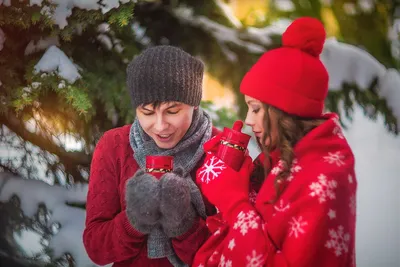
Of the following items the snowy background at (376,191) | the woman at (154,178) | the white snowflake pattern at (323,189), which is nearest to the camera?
the white snowflake pattern at (323,189)

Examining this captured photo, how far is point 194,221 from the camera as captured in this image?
4.02ft

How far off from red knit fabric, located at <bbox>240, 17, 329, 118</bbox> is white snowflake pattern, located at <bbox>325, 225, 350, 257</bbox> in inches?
10.8

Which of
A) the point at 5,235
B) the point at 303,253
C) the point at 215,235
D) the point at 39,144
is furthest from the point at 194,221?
the point at 5,235

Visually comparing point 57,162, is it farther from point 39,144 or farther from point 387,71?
point 387,71

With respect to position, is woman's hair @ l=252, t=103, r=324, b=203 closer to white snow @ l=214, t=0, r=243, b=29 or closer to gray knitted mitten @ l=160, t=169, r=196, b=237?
gray knitted mitten @ l=160, t=169, r=196, b=237

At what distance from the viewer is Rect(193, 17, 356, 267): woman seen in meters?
1.06

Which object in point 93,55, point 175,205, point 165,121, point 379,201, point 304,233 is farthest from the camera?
point 93,55

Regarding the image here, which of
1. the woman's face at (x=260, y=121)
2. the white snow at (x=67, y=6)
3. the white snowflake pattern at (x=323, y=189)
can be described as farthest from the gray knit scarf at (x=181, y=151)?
the white snow at (x=67, y=6)

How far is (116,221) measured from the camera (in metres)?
1.24

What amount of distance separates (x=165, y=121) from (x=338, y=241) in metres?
0.52

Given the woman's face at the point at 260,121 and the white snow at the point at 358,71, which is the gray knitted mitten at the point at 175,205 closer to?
the woman's face at the point at 260,121

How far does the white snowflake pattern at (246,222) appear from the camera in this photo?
3.57 feet

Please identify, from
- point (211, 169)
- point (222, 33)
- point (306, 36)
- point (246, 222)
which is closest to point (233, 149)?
point (211, 169)

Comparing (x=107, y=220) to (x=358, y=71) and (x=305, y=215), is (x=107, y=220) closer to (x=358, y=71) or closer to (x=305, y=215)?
(x=305, y=215)
